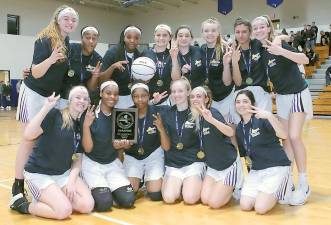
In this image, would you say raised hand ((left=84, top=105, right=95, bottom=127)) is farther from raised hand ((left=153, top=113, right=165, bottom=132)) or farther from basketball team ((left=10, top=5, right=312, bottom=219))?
raised hand ((left=153, top=113, right=165, bottom=132))

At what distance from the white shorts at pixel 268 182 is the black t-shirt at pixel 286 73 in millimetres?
903

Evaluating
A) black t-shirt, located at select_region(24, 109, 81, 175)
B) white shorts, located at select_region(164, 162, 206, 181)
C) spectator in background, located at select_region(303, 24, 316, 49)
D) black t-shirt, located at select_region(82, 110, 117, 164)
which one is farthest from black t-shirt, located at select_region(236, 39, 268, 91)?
spectator in background, located at select_region(303, 24, 316, 49)

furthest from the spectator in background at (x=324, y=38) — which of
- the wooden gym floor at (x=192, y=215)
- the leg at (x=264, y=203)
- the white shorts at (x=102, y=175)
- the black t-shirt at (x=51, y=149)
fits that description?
the black t-shirt at (x=51, y=149)

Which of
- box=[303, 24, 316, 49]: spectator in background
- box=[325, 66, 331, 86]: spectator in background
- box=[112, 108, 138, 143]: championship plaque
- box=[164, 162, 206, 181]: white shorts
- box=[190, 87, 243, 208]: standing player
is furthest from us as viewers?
box=[303, 24, 316, 49]: spectator in background

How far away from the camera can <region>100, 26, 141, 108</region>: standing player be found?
4.68 metres

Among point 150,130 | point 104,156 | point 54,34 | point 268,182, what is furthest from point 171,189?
point 54,34

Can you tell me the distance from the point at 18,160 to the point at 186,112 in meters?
1.89

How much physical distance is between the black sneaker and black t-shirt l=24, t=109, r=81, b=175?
13.6 inches

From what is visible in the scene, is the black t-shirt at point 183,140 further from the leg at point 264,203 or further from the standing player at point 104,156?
the leg at point 264,203

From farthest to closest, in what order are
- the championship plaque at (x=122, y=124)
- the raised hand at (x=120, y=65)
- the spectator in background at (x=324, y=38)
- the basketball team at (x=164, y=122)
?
the spectator in background at (x=324, y=38) → the raised hand at (x=120, y=65) → the championship plaque at (x=122, y=124) → the basketball team at (x=164, y=122)

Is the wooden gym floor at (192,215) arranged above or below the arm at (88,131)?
below

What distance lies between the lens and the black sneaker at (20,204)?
3744 millimetres

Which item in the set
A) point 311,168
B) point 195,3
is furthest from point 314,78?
point 311,168

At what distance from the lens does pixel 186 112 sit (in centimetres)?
435
